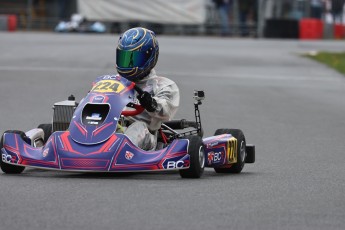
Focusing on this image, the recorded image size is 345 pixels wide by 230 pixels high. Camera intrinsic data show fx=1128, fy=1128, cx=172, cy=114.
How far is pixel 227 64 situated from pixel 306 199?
17778mm

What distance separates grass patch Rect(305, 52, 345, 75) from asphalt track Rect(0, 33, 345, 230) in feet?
1.08

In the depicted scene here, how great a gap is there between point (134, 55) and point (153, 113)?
47cm

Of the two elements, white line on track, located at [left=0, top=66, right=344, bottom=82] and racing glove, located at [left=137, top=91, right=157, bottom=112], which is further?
white line on track, located at [left=0, top=66, right=344, bottom=82]

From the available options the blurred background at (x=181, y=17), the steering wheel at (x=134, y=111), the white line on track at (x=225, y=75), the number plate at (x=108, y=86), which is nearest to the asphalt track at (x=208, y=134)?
the white line on track at (x=225, y=75)

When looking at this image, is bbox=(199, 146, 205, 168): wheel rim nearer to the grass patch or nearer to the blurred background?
the grass patch

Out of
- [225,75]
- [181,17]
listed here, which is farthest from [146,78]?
[181,17]

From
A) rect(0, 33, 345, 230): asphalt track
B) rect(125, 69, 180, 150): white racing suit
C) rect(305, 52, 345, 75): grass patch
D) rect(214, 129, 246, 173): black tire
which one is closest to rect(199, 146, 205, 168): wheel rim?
rect(0, 33, 345, 230): asphalt track

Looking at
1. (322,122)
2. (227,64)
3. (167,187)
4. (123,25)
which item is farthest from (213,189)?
(123,25)

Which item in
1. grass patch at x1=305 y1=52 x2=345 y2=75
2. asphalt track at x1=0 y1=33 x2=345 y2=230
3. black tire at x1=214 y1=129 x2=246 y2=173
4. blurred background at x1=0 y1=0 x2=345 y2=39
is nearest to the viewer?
asphalt track at x1=0 y1=33 x2=345 y2=230

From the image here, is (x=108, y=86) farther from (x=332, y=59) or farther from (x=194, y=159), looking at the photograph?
(x=332, y=59)

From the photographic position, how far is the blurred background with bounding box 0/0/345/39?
39219 mm

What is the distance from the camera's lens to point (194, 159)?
782 cm

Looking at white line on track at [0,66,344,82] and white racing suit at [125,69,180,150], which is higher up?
white racing suit at [125,69,180,150]

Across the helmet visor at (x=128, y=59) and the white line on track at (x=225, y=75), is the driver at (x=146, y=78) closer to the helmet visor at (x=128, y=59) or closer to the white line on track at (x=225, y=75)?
the helmet visor at (x=128, y=59)
